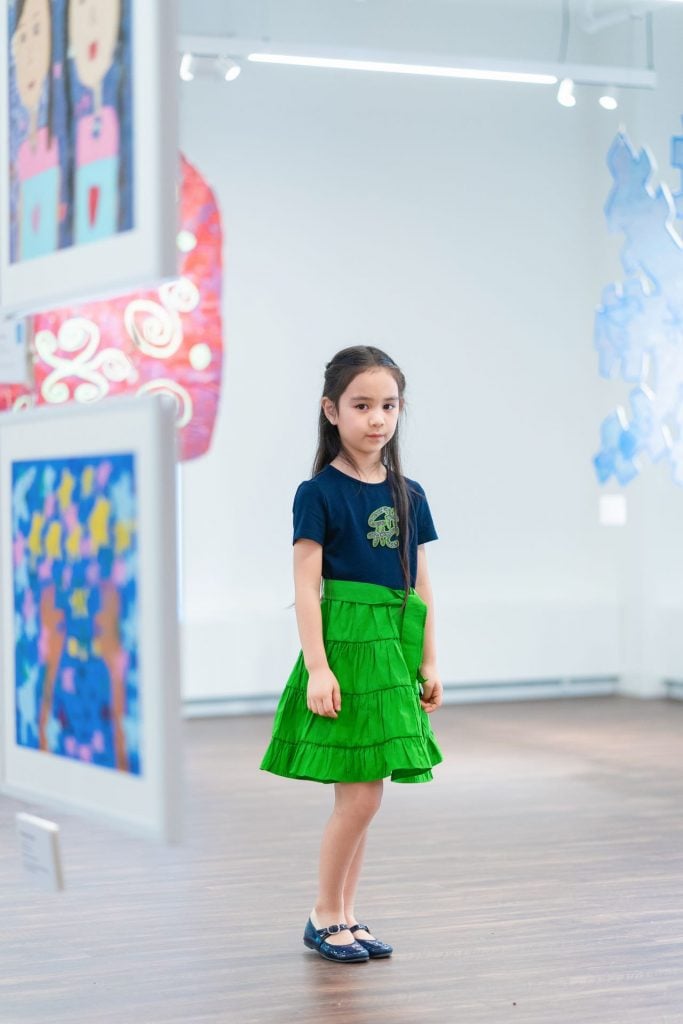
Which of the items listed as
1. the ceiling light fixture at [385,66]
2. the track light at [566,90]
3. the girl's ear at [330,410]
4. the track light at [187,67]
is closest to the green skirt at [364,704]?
the girl's ear at [330,410]

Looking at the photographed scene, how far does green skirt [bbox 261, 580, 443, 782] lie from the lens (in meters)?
3.03

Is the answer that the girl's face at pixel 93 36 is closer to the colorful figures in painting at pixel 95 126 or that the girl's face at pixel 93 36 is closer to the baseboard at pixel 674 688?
the colorful figures in painting at pixel 95 126

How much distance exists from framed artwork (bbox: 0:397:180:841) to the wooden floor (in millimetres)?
1336

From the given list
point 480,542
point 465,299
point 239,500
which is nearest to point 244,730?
point 239,500

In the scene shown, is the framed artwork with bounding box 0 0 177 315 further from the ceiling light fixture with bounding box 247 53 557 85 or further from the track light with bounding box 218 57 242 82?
the track light with bounding box 218 57 242 82

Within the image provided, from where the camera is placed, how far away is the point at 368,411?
3.12 meters

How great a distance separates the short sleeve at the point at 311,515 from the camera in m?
3.09

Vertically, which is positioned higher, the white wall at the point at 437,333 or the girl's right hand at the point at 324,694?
the white wall at the point at 437,333

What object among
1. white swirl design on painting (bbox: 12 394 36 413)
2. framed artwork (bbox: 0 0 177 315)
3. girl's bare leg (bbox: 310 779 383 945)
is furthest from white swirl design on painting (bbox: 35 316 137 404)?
framed artwork (bbox: 0 0 177 315)

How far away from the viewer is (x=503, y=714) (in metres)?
7.46

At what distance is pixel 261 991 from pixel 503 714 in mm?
4624

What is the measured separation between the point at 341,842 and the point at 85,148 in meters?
1.92

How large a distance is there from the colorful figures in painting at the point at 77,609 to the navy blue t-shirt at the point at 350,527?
1453 mm

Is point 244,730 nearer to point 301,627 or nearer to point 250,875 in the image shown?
point 250,875
